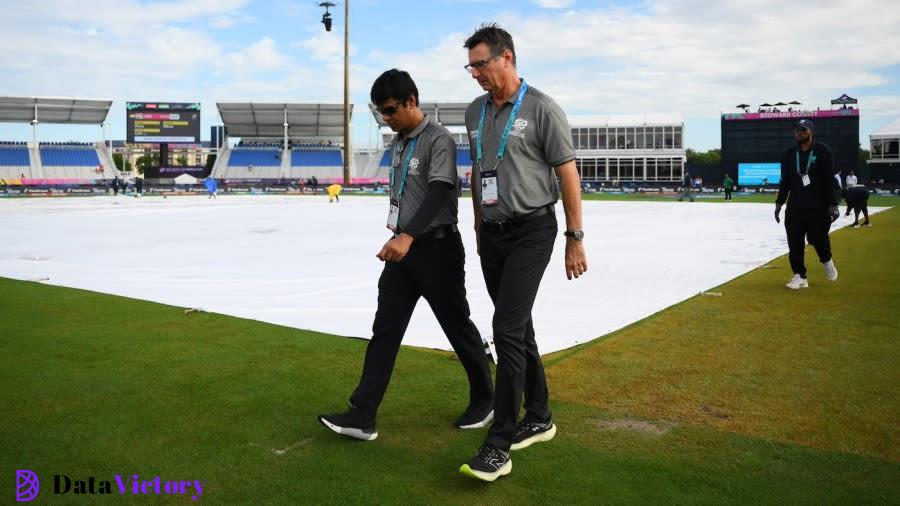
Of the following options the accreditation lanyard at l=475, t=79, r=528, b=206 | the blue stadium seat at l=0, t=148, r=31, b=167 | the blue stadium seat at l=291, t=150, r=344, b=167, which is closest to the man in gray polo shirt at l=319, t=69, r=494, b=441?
the accreditation lanyard at l=475, t=79, r=528, b=206

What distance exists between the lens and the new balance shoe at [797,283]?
8.37 m

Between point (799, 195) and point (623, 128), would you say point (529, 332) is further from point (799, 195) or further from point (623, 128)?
point (623, 128)

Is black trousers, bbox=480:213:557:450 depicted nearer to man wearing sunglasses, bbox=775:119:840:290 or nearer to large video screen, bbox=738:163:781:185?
man wearing sunglasses, bbox=775:119:840:290

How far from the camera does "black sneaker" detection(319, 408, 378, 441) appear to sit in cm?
366

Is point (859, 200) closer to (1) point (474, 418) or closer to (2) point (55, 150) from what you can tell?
(1) point (474, 418)

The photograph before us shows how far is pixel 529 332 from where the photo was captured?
377 cm

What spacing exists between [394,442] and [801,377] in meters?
2.62

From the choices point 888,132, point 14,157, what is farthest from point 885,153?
point 14,157

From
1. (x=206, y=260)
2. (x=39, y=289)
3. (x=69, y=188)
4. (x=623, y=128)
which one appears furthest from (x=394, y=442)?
(x=623, y=128)

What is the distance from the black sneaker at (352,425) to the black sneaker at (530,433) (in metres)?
0.68

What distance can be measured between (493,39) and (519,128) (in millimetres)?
414

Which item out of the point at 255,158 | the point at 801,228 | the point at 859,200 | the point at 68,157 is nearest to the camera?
the point at 801,228

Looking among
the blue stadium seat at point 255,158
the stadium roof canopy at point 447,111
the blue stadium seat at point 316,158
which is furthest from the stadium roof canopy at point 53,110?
the stadium roof canopy at point 447,111

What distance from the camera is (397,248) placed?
3.49 metres
